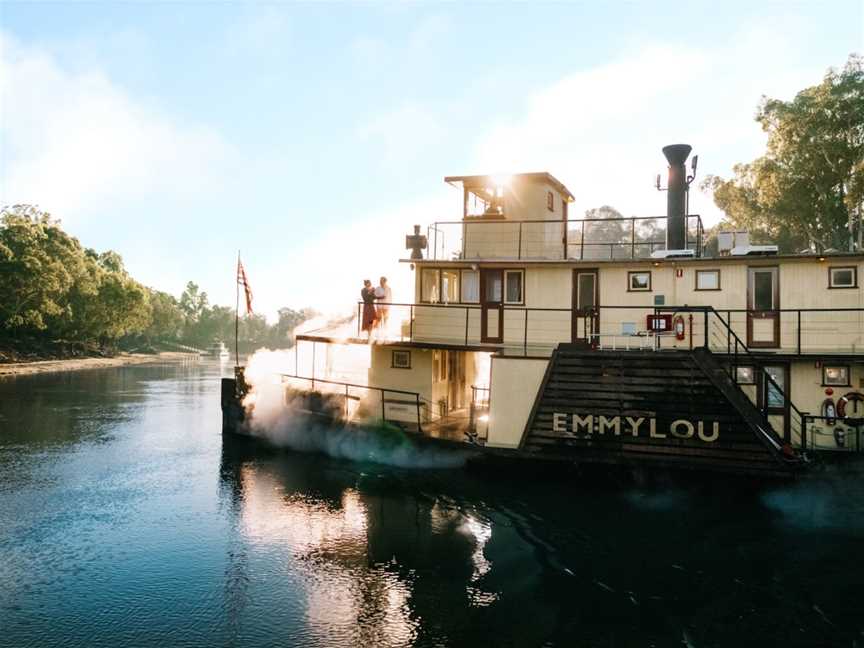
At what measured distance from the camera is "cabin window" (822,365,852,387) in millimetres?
15789

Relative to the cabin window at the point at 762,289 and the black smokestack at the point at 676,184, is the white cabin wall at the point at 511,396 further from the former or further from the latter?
the black smokestack at the point at 676,184

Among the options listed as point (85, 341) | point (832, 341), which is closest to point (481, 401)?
point (832, 341)

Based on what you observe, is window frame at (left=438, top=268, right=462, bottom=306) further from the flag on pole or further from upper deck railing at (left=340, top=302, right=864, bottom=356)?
the flag on pole

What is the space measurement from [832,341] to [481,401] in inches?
440

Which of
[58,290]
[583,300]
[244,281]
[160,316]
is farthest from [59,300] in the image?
[583,300]

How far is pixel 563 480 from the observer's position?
54.2 feet

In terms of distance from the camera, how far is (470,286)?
1969 cm

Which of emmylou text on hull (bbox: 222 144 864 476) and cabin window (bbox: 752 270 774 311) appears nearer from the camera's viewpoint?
emmylou text on hull (bbox: 222 144 864 476)

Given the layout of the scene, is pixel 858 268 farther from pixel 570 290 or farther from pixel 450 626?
pixel 450 626

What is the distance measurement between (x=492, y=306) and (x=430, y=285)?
2.29 m

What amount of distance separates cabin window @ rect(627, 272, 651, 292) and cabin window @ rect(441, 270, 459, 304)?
528 centimetres

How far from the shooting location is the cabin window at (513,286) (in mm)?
19031

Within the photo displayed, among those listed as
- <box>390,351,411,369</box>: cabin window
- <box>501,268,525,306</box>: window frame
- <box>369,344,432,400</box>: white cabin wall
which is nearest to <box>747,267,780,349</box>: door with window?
<box>501,268,525,306</box>: window frame

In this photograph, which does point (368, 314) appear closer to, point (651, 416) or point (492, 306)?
point (492, 306)
